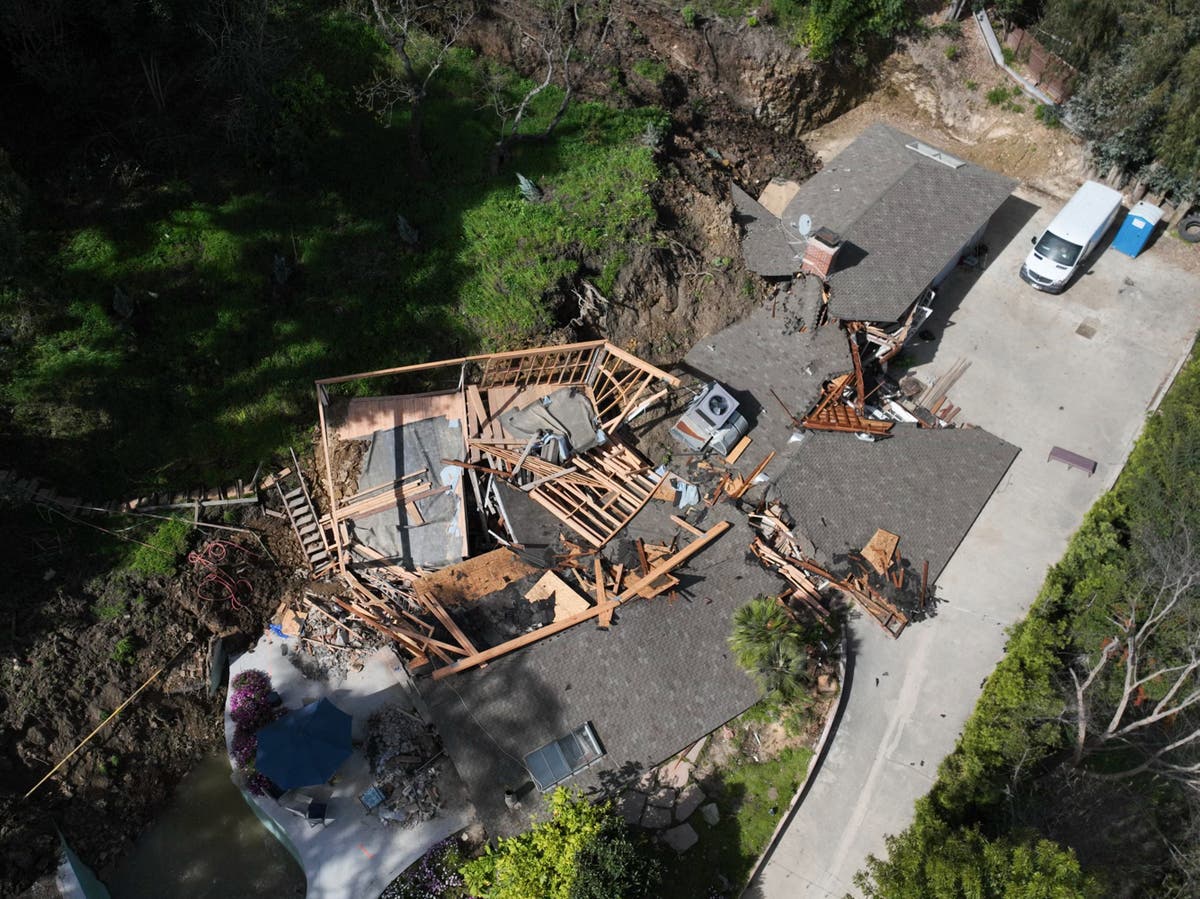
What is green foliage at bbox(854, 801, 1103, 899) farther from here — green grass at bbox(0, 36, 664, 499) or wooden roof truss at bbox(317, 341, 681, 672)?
green grass at bbox(0, 36, 664, 499)

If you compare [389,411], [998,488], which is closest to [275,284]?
[389,411]

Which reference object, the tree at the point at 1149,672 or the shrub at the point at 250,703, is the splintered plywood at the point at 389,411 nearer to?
the shrub at the point at 250,703

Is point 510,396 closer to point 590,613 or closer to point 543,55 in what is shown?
point 590,613

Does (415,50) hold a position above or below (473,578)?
above

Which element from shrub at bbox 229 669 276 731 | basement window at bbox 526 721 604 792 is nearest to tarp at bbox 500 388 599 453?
basement window at bbox 526 721 604 792

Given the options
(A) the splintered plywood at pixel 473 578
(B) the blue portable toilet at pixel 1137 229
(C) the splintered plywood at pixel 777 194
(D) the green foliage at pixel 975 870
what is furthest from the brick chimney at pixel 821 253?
(D) the green foliage at pixel 975 870
